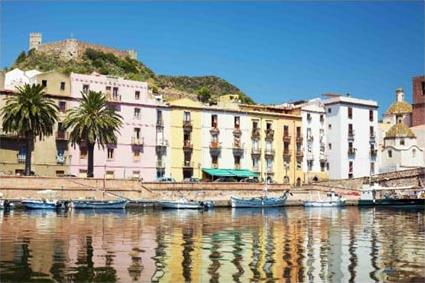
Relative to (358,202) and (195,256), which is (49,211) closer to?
(195,256)

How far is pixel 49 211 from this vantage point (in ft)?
204

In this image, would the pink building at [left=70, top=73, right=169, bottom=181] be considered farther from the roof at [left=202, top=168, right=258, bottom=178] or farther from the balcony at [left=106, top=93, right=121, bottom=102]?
the roof at [left=202, top=168, right=258, bottom=178]

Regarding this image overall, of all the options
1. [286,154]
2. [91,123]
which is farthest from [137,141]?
[286,154]

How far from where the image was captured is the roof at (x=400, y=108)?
402ft

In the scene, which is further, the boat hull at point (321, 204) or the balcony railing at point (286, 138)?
the balcony railing at point (286, 138)

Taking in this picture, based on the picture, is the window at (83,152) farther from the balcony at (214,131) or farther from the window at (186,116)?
the balcony at (214,131)

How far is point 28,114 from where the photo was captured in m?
66.9

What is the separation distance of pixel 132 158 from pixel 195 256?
57239 millimetres

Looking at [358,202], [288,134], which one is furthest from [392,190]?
[288,134]

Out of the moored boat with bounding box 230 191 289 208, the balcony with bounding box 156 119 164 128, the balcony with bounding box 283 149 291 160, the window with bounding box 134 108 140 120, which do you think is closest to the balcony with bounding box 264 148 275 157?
the balcony with bounding box 283 149 291 160

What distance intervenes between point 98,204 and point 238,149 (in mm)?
30998

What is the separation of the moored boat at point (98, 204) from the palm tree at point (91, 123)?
7.79 metres

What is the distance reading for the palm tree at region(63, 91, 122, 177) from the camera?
7088 cm

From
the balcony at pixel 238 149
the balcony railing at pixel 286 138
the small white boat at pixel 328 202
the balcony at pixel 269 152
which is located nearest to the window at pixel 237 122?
the balcony at pixel 238 149
